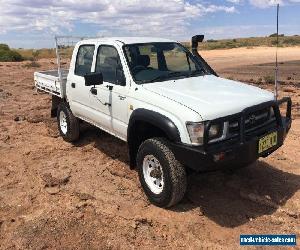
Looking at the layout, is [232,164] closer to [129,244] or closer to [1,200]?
[129,244]

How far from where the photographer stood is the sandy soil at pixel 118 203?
430 centimetres

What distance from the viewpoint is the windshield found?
5.44 m

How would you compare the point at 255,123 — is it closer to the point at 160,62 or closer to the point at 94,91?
the point at 160,62

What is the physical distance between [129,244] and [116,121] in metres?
2.02

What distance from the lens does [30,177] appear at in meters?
6.06

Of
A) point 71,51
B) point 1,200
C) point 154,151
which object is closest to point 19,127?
point 71,51

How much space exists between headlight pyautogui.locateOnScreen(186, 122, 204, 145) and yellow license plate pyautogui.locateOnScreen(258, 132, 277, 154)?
772 mm

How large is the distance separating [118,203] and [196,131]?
5.06 feet

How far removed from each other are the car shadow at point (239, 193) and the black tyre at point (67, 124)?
8.66 feet

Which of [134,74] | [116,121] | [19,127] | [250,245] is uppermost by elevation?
[134,74]

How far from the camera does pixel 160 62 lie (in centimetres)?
585

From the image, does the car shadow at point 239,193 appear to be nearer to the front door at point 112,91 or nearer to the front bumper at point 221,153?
the front bumper at point 221,153

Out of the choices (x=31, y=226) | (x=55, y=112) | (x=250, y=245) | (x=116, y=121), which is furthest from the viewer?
(x=55, y=112)

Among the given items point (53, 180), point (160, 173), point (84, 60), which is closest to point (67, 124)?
point (84, 60)
